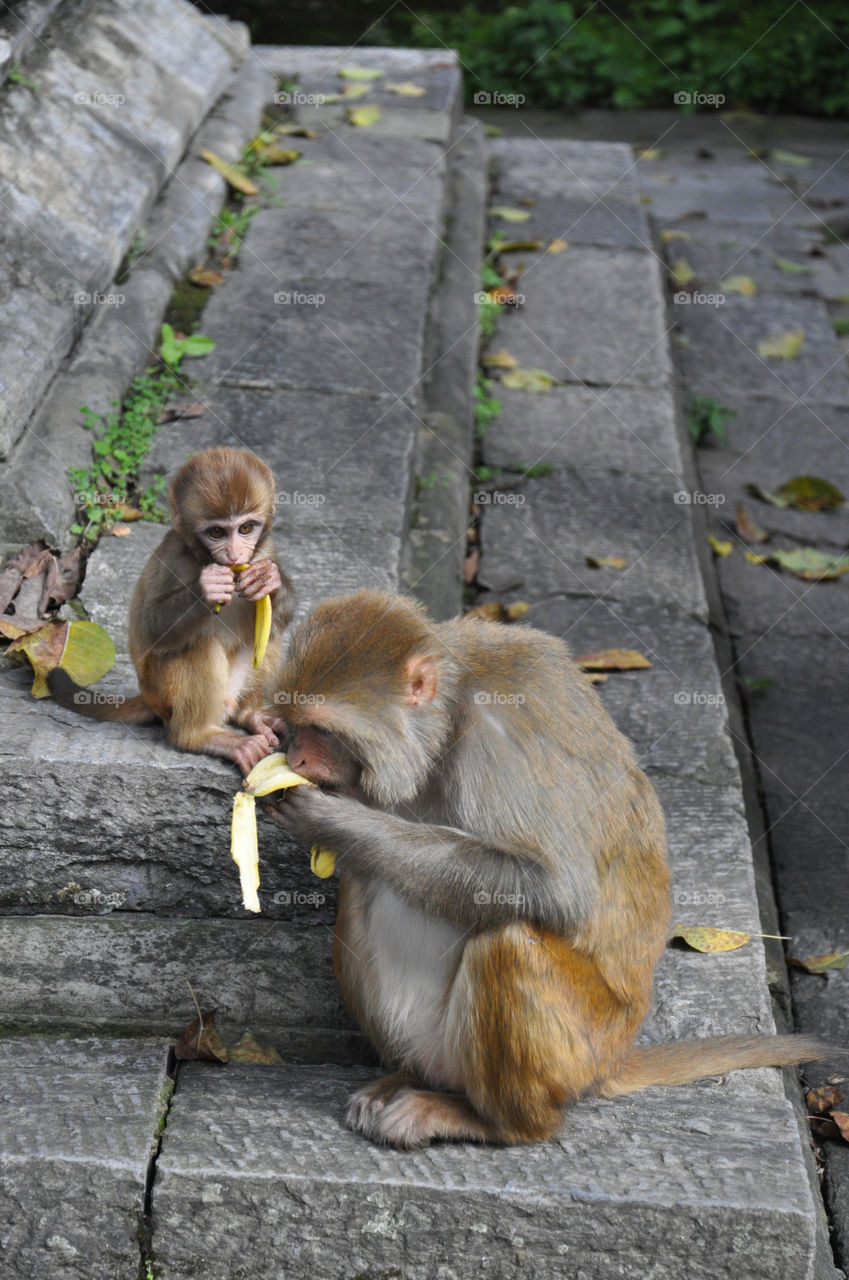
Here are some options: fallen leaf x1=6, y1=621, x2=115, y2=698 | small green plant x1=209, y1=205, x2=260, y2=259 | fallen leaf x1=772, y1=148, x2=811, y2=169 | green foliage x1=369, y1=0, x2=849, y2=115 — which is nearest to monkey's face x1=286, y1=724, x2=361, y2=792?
fallen leaf x1=6, y1=621, x2=115, y2=698

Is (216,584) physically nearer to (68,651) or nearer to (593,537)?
(68,651)

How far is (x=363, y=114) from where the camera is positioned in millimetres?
7438

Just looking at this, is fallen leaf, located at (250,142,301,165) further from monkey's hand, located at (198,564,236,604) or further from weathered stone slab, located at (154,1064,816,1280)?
weathered stone slab, located at (154,1064,816,1280)

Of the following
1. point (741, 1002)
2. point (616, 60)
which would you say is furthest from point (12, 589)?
point (616, 60)

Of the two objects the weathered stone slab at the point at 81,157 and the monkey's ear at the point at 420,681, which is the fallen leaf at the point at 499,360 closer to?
the weathered stone slab at the point at 81,157

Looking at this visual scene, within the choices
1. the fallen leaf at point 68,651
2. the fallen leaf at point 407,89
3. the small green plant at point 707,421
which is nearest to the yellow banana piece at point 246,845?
the fallen leaf at point 68,651

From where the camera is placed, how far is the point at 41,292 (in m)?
4.40

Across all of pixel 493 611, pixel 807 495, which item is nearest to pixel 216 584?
pixel 493 611

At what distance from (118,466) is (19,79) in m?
1.86

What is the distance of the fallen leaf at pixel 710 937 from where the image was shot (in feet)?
11.4

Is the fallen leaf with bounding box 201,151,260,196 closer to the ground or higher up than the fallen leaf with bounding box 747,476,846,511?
higher up

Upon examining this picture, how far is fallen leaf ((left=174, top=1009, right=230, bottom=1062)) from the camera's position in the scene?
305 cm

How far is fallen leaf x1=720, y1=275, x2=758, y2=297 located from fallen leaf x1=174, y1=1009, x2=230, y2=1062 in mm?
5986

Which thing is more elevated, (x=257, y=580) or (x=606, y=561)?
(x=257, y=580)
